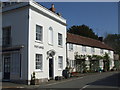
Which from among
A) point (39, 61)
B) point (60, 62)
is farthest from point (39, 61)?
point (60, 62)

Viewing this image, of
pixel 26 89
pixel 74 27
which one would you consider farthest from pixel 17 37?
pixel 74 27

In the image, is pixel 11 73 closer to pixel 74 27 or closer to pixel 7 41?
pixel 7 41

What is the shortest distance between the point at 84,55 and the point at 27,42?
19486mm

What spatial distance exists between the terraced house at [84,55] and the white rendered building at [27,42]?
10.4 m

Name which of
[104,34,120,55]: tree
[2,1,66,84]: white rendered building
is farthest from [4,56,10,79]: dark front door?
[104,34,120,55]: tree

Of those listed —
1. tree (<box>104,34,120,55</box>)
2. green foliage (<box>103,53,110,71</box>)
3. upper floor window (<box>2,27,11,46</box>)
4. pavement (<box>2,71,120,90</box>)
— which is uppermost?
tree (<box>104,34,120,55</box>)

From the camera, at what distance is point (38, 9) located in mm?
20547

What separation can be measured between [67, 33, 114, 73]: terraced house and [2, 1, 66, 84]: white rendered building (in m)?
10.4

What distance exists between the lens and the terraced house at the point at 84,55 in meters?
33.8

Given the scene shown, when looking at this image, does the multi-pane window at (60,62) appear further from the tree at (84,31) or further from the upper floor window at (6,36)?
the tree at (84,31)

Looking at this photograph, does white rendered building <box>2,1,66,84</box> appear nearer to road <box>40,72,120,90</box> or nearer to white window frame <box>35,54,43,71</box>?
white window frame <box>35,54,43,71</box>

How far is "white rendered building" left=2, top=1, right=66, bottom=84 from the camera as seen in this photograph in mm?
18922

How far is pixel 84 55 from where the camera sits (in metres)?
36.7

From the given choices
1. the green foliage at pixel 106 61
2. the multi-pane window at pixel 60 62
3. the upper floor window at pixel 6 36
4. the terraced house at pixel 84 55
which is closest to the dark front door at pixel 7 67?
the upper floor window at pixel 6 36
